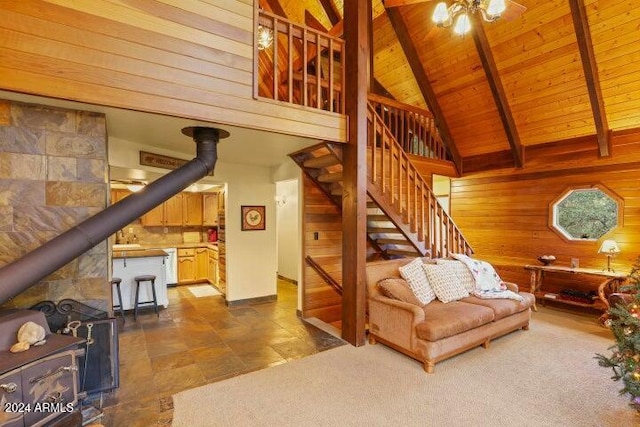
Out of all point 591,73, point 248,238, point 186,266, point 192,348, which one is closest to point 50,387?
point 192,348

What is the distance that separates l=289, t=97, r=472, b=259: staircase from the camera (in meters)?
3.97

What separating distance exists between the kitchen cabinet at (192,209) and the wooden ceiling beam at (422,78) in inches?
204

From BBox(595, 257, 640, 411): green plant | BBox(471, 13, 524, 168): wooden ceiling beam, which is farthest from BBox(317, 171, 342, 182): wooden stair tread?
BBox(471, 13, 524, 168): wooden ceiling beam

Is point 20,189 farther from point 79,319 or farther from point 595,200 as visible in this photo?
point 595,200

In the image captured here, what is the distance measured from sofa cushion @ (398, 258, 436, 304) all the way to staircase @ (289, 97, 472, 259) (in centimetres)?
60

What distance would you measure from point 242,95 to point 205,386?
258 cm

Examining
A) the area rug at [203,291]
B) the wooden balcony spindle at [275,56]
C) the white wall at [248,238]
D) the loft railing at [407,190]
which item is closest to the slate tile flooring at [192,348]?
the white wall at [248,238]

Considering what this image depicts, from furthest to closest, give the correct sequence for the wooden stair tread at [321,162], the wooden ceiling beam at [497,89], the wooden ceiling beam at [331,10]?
the wooden ceiling beam at [331,10] < the wooden ceiling beam at [497,89] < the wooden stair tread at [321,162]

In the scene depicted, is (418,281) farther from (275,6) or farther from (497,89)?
(275,6)

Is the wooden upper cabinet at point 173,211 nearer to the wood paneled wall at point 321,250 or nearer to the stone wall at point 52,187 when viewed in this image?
the wood paneled wall at point 321,250

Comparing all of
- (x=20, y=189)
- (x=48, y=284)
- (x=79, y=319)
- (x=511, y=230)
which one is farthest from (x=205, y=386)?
(x=511, y=230)

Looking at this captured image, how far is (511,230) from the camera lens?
600 cm

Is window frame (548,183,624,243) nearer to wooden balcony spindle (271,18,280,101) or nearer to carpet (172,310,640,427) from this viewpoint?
carpet (172,310,640,427)

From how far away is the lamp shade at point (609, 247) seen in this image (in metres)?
4.52
